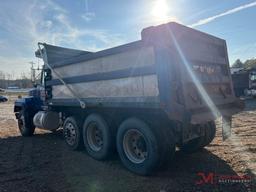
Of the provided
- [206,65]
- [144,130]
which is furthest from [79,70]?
[206,65]

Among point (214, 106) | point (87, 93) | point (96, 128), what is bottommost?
point (96, 128)

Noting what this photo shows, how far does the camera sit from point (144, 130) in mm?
4414

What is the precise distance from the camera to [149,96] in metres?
4.39

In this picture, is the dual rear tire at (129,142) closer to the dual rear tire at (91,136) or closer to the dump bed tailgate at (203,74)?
the dual rear tire at (91,136)

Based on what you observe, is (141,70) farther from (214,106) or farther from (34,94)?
(34,94)

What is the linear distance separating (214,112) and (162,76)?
1.56 meters

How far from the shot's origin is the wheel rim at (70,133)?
6530mm

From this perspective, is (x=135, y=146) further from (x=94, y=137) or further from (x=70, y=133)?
(x=70, y=133)

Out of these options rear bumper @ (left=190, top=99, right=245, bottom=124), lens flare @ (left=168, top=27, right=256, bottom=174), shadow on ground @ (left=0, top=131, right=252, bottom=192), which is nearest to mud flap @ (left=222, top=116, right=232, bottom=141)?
lens flare @ (left=168, top=27, right=256, bottom=174)

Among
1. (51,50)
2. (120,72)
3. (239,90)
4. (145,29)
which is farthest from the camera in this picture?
(239,90)

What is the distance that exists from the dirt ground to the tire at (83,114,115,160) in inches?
7.8

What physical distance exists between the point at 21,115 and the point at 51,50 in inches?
121

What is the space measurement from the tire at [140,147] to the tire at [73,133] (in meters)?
1.66

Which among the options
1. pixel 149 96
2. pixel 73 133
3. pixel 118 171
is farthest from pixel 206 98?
pixel 73 133
